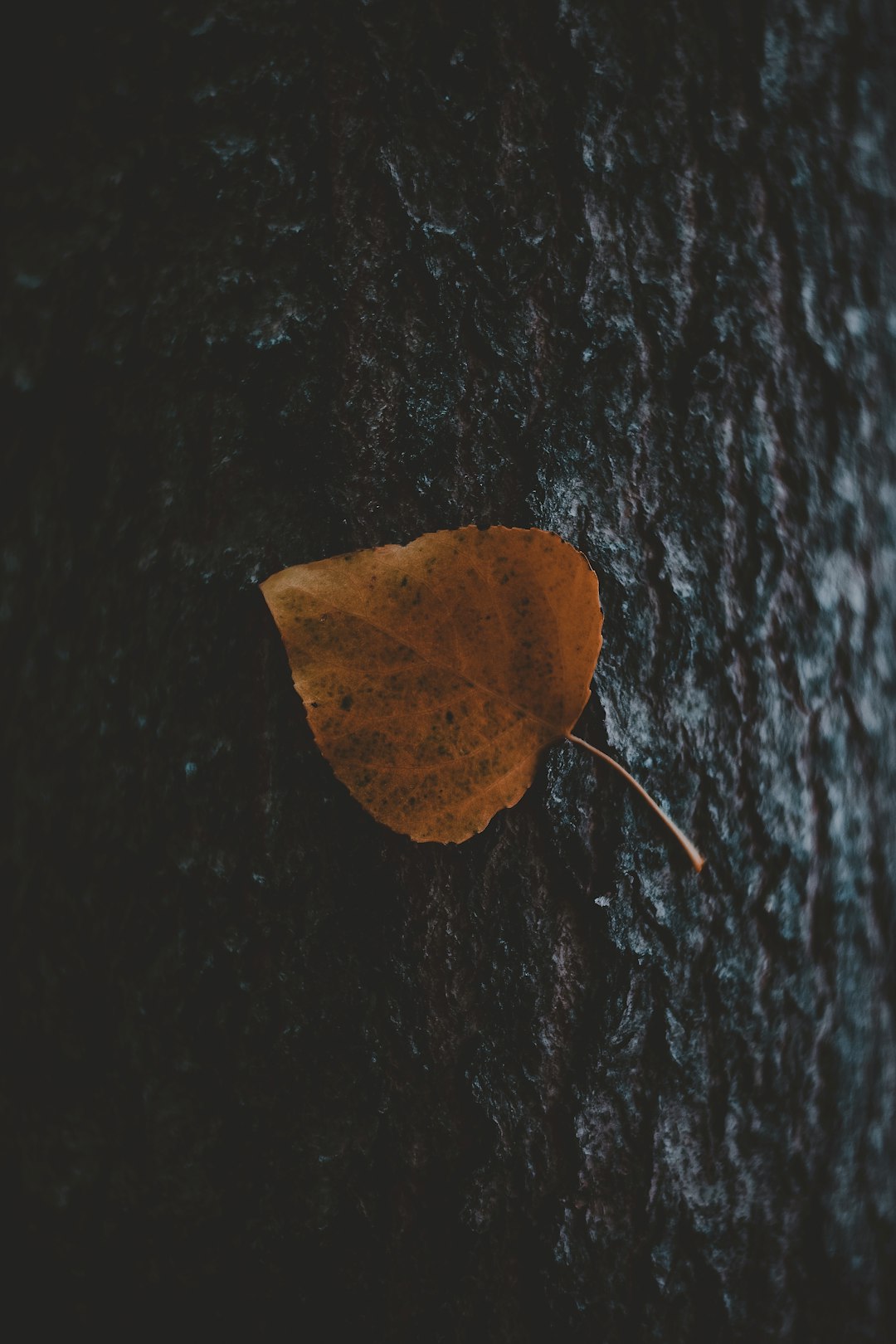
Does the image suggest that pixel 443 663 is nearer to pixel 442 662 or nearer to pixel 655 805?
pixel 442 662

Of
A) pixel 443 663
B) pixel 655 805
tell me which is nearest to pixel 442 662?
pixel 443 663

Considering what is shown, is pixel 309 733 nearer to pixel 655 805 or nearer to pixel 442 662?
pixel 442 662

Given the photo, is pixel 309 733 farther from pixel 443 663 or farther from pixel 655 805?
pixel 655 805
